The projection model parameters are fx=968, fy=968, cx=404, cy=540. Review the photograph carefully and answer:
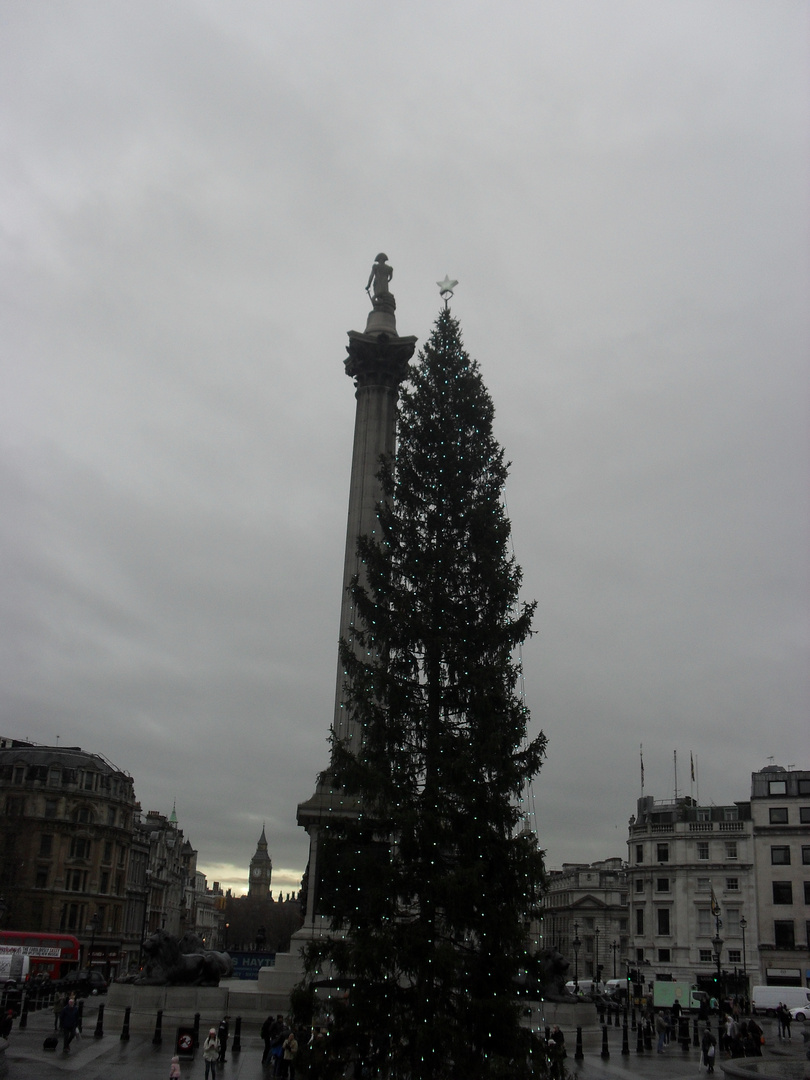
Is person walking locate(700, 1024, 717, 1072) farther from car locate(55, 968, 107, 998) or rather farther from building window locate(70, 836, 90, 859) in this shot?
building window locate(70, 836, 90, 859)

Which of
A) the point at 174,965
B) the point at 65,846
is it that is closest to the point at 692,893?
the point at 65,846

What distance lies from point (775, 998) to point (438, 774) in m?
47.6

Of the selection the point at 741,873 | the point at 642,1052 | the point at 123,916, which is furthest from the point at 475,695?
the point at 123,916

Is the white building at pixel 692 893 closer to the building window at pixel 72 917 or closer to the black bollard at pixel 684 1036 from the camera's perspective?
the black bollard at pixel 684 1036

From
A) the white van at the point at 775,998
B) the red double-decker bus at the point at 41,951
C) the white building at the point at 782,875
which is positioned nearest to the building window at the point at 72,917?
the red double-decker bus at the point at 41,951

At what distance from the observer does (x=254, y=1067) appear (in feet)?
81.4

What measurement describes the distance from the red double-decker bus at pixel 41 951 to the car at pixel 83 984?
5.89ft

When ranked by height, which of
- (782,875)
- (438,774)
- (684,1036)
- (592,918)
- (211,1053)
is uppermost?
(438,774)

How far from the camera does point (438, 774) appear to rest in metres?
20.0

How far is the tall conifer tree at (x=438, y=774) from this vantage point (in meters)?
18.1

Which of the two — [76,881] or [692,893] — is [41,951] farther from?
[692,893]

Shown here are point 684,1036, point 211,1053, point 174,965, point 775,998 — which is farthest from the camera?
point 775,998

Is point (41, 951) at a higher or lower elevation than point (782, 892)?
lower

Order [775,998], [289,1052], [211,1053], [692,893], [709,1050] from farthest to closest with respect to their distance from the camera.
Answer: [692,893], [775,998], [709,1050], [211,1053], [289,1052]
